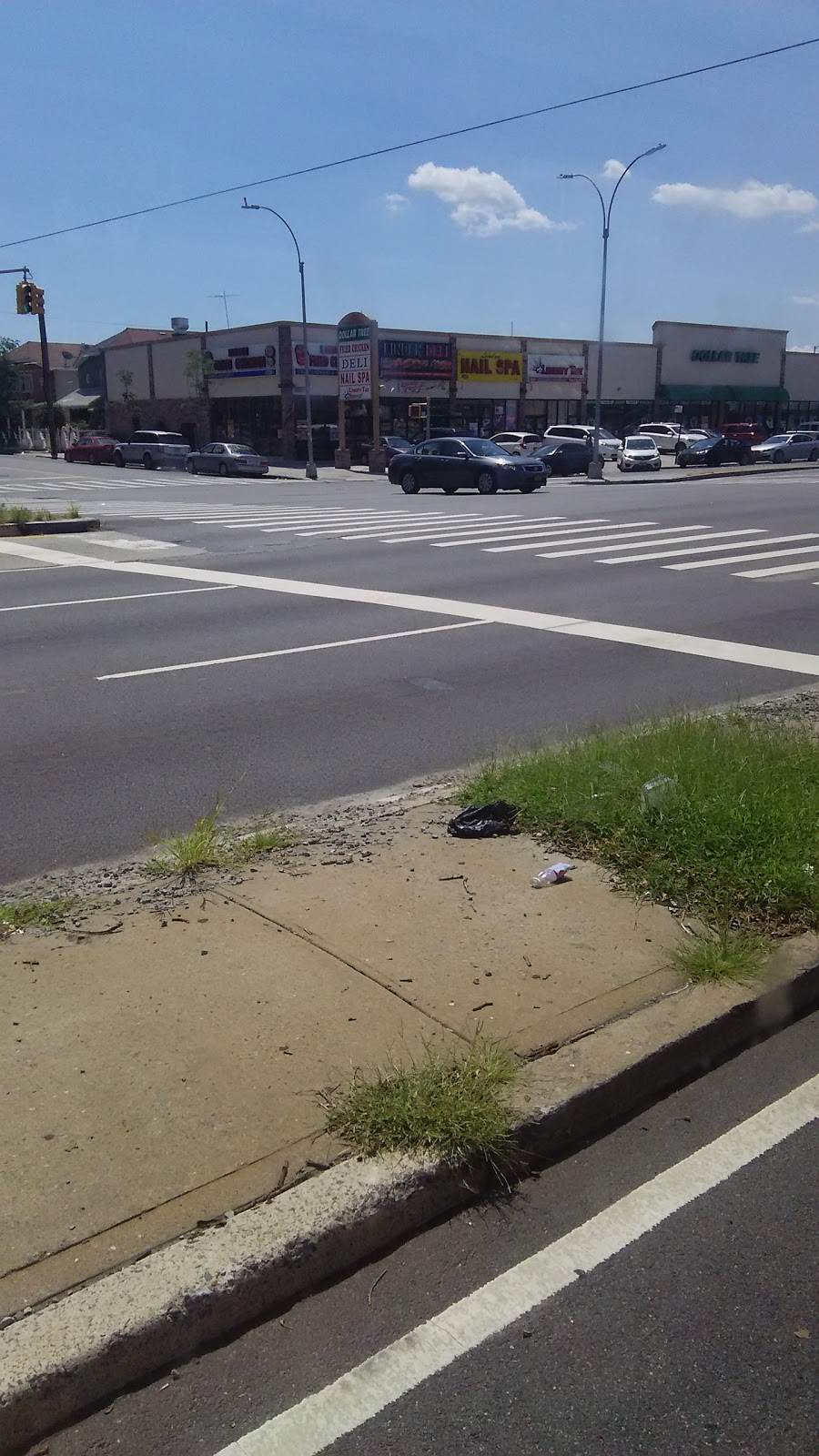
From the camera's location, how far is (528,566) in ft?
55.1

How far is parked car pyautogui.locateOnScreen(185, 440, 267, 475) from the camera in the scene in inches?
2079

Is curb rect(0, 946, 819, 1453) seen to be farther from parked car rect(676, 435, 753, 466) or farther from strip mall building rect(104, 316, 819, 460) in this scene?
strip mall building rect(104, 316, 819, 460)

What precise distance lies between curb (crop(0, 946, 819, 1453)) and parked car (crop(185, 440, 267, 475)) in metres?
51.2

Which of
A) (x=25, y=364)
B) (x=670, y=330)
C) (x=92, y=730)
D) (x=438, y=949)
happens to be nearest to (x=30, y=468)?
(x=670, y=330)

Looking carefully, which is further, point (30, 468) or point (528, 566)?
point (30, 468)

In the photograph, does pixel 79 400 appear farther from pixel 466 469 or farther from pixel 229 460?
pixel 466 469

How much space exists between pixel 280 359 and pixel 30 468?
1384 centimetres

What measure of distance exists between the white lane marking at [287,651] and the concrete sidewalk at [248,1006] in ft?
15.8

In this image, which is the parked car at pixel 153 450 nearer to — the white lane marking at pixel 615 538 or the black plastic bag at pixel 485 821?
the white lane marking at pixel 615 538

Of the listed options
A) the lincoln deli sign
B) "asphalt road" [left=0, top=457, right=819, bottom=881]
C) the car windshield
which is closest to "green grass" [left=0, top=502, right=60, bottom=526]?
"asphalt road" [left=0, top=457, right=819, bottom=881]

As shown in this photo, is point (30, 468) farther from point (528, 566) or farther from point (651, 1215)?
point (651, 1215)

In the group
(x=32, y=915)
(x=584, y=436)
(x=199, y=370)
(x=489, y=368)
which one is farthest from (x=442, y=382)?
(x=32, y=915)

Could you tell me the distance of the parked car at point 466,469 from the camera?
34594mm

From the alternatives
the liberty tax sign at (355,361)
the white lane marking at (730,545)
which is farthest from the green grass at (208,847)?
the liberty tax sign at (355,361)
